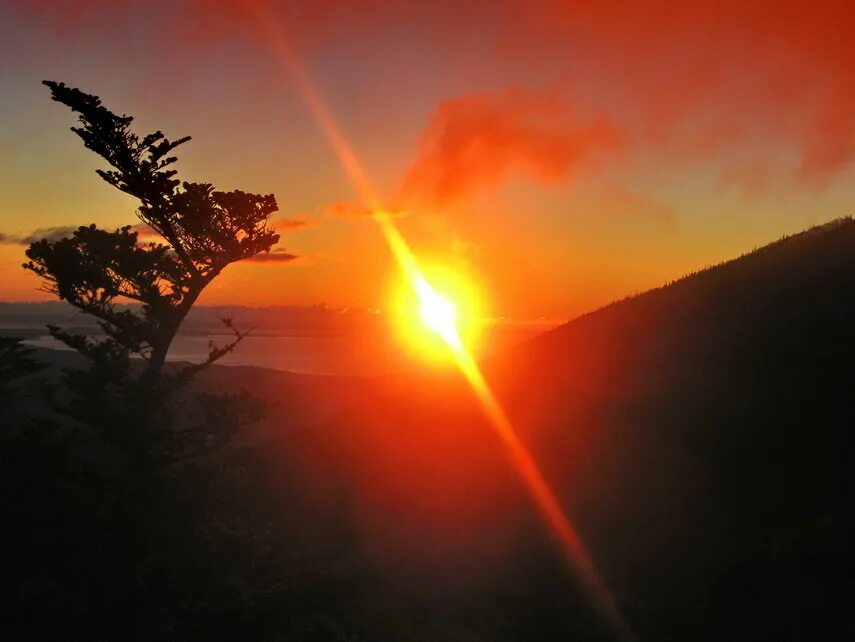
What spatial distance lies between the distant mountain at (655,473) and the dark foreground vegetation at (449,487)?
0.08 m

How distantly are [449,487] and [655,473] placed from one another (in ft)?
26.9

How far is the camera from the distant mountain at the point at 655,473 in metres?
14.8

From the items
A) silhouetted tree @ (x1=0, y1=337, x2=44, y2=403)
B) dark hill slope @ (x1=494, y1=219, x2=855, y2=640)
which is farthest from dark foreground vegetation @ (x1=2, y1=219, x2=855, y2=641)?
silhouetted tree @ (x1=0, y1=337, x2=44, y2=403)

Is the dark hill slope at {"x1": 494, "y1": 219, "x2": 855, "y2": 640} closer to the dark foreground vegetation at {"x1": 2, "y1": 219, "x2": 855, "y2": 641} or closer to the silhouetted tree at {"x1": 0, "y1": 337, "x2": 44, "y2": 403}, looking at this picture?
the dark foreground vegetation at {"x1": 2, "y1": 219, "x2": 855, "y2": 641}

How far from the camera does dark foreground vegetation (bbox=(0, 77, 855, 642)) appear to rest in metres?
15.6

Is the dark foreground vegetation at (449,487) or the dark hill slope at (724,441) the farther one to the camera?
the dark foreground vegetation at (449,487)

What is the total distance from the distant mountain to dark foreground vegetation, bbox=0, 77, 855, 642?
8 cm

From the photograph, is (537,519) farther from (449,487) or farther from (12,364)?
(12,364)

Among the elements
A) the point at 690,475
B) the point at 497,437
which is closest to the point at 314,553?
the point at 497,437

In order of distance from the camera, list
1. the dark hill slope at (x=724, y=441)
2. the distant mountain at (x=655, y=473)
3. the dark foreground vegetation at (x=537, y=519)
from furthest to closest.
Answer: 1. the dark foreground vegetation at (x=537, y=519)
2. the distant mountain at (x=655, y=473)
3. the dark hill slope at (x=724, y=441)

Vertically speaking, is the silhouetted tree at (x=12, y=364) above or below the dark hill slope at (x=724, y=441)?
below

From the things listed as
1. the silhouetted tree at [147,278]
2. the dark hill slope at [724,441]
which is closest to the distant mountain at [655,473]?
the dark hill slope at [724,441]

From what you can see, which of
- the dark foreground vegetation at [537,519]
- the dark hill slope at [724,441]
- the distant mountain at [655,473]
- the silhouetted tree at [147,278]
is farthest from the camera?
the silhouetted tree at [147,278]

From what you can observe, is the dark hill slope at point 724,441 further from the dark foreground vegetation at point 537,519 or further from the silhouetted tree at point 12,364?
the silhouetted tree at point 12,364
